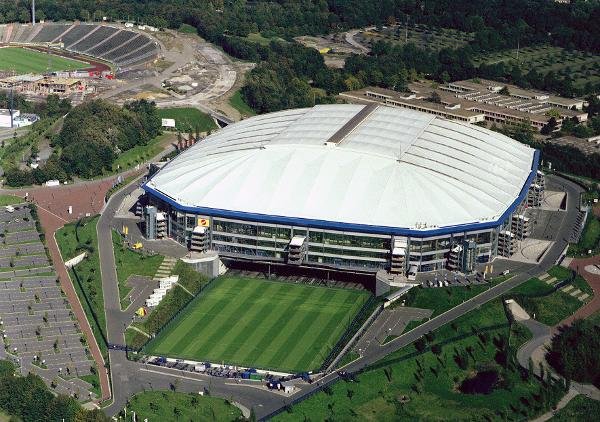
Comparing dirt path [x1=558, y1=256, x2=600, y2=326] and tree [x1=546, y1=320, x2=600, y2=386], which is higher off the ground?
tree [x1=546, y1=320, x2=600, y2=386]

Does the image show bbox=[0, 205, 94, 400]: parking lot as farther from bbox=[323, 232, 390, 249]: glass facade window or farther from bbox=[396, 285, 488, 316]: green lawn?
bbox=[396, 285, 488, 316]: green lawn

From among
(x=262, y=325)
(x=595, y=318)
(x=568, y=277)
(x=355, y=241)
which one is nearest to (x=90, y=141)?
(x=355, y=241)

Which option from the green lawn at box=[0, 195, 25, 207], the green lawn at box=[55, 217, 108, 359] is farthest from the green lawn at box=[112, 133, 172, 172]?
the green lawn at box=[55, 217, 108, 359]

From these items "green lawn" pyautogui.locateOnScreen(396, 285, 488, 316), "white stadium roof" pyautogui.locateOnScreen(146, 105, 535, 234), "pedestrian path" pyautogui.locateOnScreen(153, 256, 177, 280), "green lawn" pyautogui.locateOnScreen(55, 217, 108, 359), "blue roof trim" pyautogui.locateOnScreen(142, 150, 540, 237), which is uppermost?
"white stadium roof" pyautogui.locateOnScreen(146, 105, 535, 234)

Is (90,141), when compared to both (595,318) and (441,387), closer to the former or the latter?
(595,318)

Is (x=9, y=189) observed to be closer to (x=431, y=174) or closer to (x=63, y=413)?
(x=431, y=174)

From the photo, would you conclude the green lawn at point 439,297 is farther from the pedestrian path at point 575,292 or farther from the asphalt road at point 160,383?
the asphalt road at point 160,383
